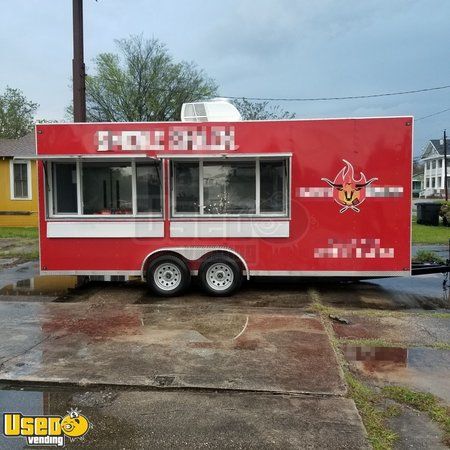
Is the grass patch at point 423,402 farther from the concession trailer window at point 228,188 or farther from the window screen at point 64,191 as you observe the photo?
the window screen at point 64,191

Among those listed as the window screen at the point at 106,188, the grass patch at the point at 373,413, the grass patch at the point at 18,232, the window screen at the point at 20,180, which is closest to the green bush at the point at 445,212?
the window screen at the point at 106,188

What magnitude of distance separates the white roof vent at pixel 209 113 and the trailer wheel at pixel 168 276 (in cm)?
248

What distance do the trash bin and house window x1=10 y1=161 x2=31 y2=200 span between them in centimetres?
1786

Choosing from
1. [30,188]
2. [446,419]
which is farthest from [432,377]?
A: [30,188]

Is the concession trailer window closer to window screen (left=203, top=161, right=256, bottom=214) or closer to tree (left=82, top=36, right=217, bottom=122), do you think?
window screen (left=203, top=161, right=256, bottom=214)

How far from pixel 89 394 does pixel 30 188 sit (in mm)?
18959

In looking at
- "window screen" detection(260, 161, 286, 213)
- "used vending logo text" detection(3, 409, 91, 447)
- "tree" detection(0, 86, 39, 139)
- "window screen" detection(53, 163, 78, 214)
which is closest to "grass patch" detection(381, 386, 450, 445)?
"used vending logo text" detection(3, 409, 91, 447)

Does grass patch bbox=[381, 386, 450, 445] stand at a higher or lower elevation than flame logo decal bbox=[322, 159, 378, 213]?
lower

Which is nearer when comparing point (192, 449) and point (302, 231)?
point (192, 449)

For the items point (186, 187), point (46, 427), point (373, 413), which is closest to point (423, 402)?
point (373, 413)

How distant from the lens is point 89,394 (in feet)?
14.6

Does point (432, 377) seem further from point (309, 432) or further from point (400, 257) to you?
point (400, 257)

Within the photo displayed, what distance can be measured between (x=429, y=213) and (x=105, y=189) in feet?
57.5

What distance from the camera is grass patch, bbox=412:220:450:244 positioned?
51.5 feet
